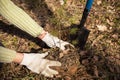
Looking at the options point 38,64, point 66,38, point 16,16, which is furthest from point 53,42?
point 16,16

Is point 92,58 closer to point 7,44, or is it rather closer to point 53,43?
point 53,43

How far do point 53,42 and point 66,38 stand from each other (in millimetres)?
246

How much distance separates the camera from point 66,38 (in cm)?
344

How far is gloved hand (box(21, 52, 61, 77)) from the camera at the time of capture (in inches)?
120

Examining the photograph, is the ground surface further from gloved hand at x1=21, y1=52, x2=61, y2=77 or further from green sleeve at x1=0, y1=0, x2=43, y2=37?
green sleeve at x1=0, y1=0, x2=43, y2=37

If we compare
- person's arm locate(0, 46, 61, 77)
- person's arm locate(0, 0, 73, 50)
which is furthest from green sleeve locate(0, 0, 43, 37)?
person's arm locate(0, 46, 61, 77)

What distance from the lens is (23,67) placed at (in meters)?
3.13

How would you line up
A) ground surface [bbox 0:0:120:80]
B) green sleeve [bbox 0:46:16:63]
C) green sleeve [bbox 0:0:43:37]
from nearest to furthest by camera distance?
green sleeve [bbox 0:46:16:63], green sleeve [bbox 0:0:43:37], ground surface [bbox 0:0:120:80]

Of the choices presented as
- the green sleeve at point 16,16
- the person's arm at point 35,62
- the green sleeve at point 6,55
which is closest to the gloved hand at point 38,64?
the person's arm at point 35,62

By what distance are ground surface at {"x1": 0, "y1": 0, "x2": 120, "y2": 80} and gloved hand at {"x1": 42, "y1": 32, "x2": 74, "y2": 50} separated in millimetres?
72

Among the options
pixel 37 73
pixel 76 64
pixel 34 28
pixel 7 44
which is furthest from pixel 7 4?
pixel 76 64

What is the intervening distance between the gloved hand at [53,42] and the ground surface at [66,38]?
0.24ft

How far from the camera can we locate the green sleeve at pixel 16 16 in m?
2.96

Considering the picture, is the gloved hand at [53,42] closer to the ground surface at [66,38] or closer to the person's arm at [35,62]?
the ground surface at [66,38]
